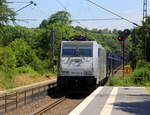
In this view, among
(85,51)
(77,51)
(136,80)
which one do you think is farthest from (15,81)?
(85,51)

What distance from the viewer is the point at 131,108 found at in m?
17.2

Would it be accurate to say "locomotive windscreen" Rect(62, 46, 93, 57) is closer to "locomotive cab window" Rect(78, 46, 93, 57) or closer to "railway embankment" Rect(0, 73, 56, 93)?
"locomotive cab window" Rect(78, 46, 93, 57)

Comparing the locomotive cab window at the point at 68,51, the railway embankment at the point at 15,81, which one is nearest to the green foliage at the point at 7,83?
the railway embankment at the point at 15,81

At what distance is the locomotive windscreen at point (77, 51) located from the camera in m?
27.5

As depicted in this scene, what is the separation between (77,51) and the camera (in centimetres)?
2767

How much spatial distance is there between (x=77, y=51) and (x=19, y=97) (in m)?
5.51

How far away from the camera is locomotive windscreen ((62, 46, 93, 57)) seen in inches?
1084

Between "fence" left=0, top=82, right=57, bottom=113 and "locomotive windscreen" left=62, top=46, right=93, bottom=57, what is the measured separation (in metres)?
2.79

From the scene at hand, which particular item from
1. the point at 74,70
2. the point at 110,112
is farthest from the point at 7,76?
the point at 110,112

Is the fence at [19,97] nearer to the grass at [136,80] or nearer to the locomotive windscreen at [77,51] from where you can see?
Result: the locomotive windscreen at [77,51]

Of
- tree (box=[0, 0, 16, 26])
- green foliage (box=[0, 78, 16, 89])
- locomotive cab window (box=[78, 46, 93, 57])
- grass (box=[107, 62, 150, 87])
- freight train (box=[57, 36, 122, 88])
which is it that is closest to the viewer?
freight train (box=[57, 36, 122, 88])

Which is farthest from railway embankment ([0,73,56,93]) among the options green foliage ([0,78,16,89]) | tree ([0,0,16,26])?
tree ([0,0,16,26])

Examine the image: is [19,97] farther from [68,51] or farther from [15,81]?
[15,81]

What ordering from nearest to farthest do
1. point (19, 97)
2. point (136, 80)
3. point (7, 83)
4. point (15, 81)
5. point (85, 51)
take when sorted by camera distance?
point (19, 97)
point (85, 51)
point (136, 80)
point (7, 83)
point (15, 81)
